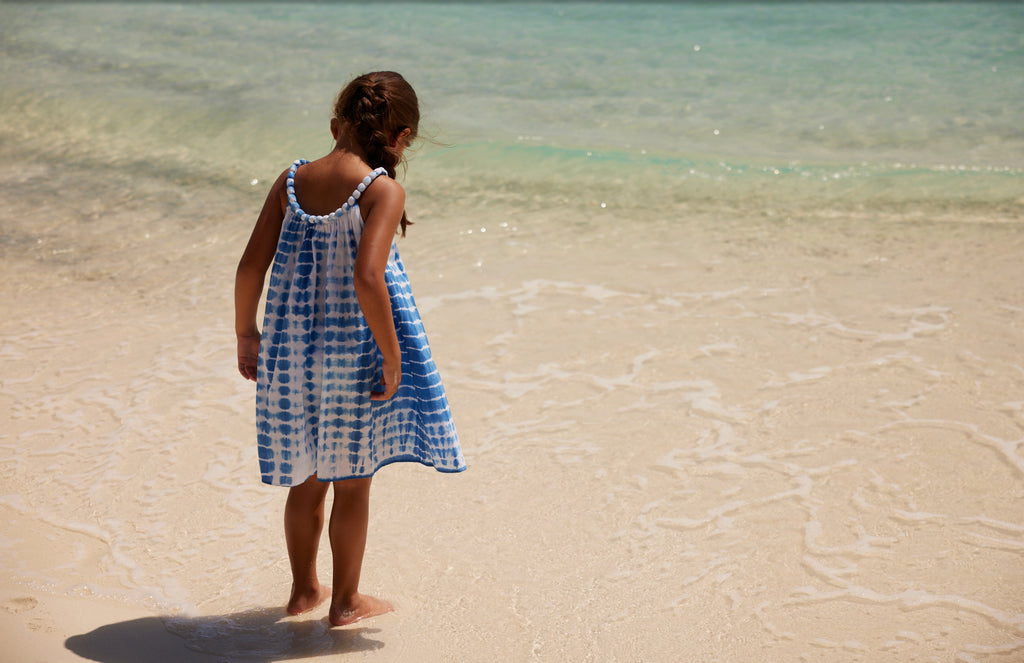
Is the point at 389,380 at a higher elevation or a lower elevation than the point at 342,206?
lower

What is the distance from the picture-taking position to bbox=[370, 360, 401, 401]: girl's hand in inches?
92.4

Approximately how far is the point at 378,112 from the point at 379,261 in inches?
14.9

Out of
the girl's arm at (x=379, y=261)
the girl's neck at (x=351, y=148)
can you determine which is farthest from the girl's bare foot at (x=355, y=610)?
the girl's neck at (x=351, y=148)

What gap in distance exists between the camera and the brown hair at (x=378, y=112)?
2.31 m

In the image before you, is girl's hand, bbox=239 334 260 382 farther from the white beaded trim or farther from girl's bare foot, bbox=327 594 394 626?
girl's bare foot, bbox=327 594 394 626

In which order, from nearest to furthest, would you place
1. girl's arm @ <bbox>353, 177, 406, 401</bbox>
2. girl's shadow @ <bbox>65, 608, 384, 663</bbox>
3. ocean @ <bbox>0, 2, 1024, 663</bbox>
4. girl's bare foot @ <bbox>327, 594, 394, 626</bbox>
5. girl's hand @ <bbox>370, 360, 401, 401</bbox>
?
girl's arm @ <bbox>353, 177, 406, 401</bbox> < girl's hand @ <bbox>370, 360, 401, 401</bbox> < girl's shadow @ <bbox>65, 608, 384, 663</bbox> < girl's bare foot @ <bbox>327, 594, 394, 626</bbox> < ocean @ <bbox>0, 2, 1024, 663</bbox>

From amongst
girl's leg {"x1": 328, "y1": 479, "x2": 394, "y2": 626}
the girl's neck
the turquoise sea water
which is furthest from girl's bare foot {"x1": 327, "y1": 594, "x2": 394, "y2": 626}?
the turquoise sea water

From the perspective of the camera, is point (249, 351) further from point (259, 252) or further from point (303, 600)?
point (303, 600)

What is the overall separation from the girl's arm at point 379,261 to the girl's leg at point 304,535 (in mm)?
502

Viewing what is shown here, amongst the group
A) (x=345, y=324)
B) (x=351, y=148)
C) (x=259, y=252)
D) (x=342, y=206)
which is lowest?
(x=345, y=324)

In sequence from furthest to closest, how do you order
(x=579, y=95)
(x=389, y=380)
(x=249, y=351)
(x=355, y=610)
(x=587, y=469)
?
(x=579, y=95) < (x=587, y=469) < (x=355, y=610) < (x=249, y=351) < (x=389, y=380)

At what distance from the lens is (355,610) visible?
2.68 m

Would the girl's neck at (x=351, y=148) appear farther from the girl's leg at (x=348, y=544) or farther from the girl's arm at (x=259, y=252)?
the girl's leg at (x=348, y=544)

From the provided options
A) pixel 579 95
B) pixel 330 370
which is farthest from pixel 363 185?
pixel 579 95
